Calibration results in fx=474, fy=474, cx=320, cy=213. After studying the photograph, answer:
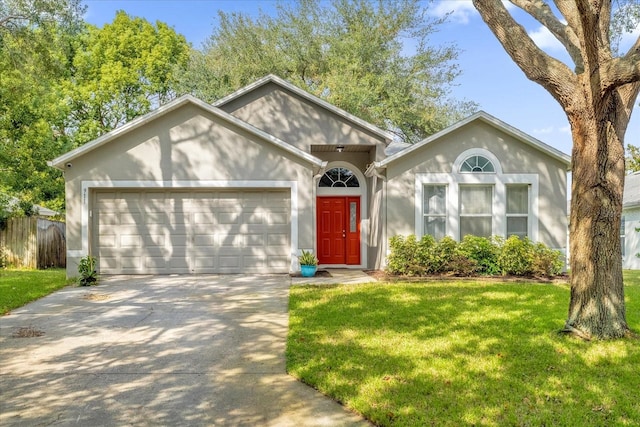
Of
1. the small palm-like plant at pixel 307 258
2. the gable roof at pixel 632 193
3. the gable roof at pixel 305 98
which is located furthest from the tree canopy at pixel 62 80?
the gable roof at pixel 632 193

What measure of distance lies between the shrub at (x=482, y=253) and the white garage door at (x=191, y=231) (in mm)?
4753

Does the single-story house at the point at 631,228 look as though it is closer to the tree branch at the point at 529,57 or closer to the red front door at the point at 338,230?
the red front door at the point at 338,230

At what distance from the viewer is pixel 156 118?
1248cm

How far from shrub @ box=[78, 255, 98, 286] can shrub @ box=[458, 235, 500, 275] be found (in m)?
9.20

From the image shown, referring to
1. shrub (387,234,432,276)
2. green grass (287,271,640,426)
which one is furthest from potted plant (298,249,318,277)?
green grass (287,271,640,426)

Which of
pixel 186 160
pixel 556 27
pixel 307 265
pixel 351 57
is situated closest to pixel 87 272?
pixel 186 160

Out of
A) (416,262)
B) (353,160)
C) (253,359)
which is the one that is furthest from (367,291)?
(353,160)

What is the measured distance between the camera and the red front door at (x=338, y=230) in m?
15.8

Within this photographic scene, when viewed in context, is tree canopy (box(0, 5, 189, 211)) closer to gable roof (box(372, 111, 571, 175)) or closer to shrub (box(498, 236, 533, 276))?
gable roof (box(372, 111, 571, 175))

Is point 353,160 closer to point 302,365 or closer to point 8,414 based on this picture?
point 302,365

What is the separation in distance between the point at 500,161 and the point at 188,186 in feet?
28.3

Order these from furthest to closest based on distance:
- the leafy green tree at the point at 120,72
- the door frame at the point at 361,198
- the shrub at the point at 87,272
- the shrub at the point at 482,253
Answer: the leafy green tree at the point at 120,72 < the door frame at the point at 361,198 < the shrub at the point at 482,253 < the shrub at the point at 87,272

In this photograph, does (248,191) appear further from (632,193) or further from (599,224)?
(632,193)

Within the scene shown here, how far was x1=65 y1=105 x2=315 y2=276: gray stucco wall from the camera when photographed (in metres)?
12.5
